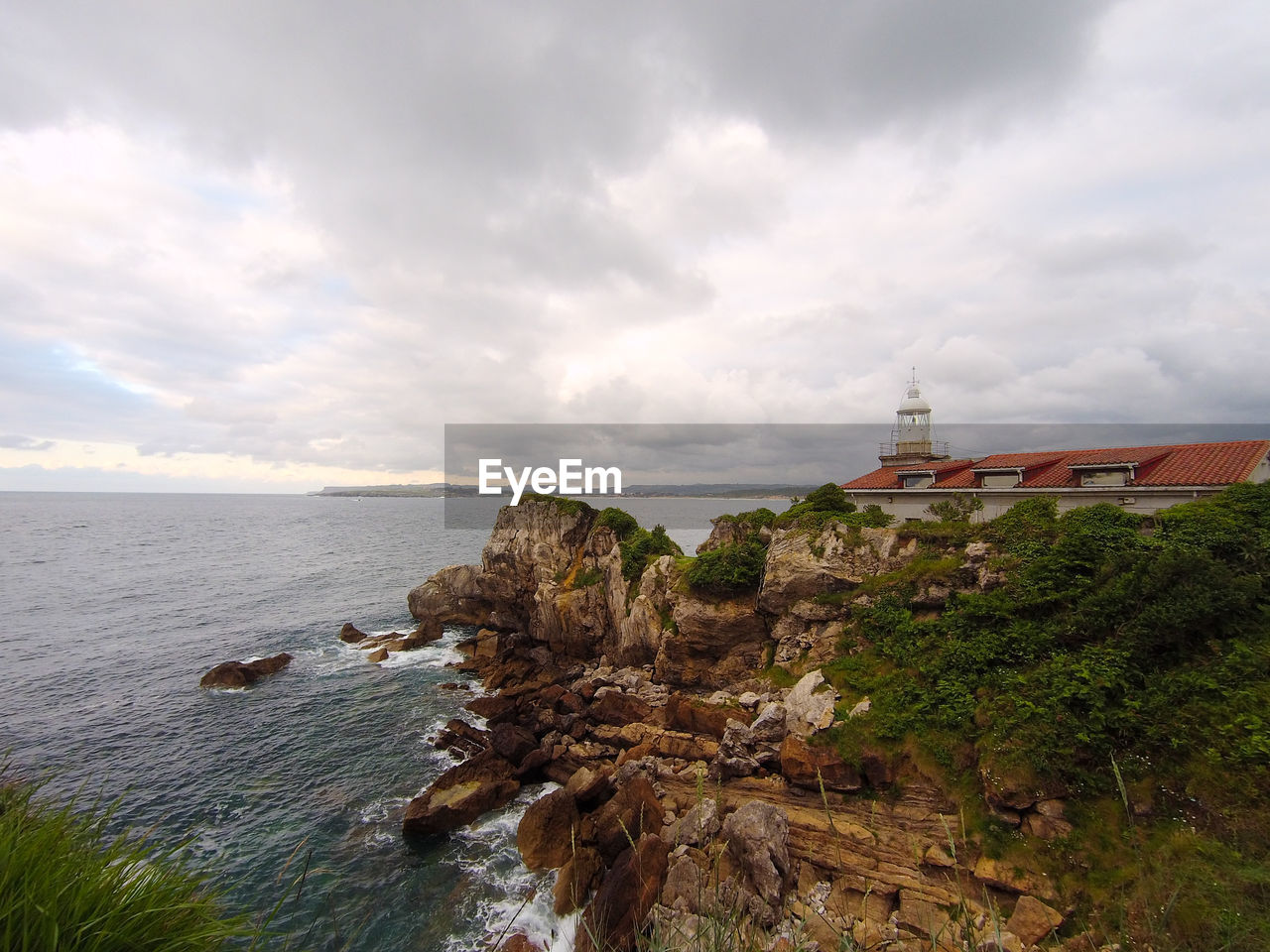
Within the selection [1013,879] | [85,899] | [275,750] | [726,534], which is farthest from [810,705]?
[275,750]

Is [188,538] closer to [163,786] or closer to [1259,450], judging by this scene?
[163,786]

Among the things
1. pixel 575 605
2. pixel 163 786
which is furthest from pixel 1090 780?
pixel 163 786

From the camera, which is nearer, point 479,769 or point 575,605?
point 479,769

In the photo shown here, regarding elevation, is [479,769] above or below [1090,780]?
below

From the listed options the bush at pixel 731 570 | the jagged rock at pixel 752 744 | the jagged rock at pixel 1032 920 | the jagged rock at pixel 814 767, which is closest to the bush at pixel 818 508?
the bush at pixel 731 570

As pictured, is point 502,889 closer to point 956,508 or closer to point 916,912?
point 916,912

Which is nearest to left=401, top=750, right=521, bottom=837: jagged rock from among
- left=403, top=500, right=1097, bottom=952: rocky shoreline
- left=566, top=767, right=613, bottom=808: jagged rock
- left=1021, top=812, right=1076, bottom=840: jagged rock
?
left=403, top=500, right=1097, bottom=952: rocky shoreline

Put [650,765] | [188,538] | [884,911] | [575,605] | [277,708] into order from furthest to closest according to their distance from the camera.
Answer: [188,538] → [575,605] → [277,708] → [650,765] → [884,911]

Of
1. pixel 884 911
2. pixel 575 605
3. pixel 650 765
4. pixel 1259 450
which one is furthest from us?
pixel 575 605

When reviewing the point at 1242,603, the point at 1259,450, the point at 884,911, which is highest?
the point at 1259,450
